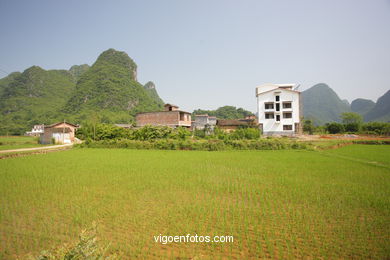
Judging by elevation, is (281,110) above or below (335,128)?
above

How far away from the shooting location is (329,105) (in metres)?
164

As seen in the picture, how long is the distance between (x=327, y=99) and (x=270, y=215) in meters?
203

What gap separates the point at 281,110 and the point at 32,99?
94.2m

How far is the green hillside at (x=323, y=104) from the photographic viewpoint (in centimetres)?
14896

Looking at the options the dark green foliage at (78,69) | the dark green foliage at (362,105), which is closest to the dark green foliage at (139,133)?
the dark green foliage at (78,69)

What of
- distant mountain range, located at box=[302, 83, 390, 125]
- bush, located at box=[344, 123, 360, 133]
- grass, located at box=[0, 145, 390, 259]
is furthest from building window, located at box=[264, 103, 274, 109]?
distant mountain range, located at box=[302, 83, 390, 125]

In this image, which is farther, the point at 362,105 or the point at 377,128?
the point at 362,105

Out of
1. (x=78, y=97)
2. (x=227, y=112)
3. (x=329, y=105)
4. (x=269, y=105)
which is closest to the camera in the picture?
(x=269, y=105)

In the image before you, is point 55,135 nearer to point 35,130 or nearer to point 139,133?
point 139,133

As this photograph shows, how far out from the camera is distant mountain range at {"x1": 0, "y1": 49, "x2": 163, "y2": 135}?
206 ft

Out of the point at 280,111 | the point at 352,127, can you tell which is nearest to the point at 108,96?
the point at 280,111

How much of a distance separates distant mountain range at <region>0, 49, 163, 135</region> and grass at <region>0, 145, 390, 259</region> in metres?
55.0

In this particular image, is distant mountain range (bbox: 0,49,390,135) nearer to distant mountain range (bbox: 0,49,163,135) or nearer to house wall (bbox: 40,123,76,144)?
distant mountain range (bbox: 0,49,163,135)

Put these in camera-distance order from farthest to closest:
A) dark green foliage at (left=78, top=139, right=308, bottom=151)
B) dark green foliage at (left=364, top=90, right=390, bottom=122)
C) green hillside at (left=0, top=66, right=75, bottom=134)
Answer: dark green foliage at (left=364, top=90, right=390, bottom=122) → green hillside at (left=0, top=66, right=75, bottom=134) → dark green foliage at (left=78, top=139, right=308, bottom=151)
